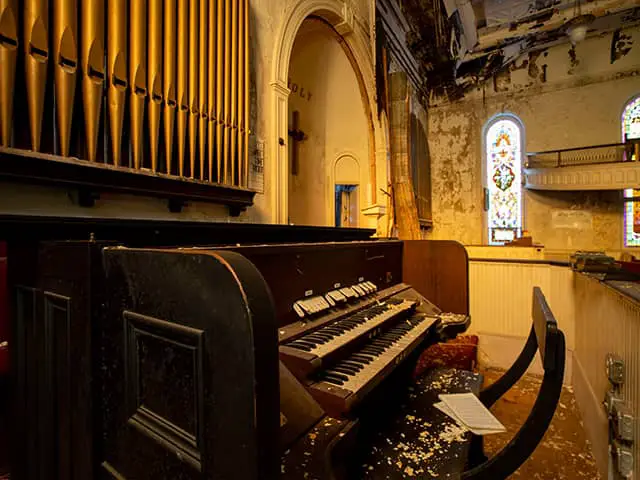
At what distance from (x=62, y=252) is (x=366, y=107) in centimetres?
455

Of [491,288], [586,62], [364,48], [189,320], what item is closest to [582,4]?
[586,62]

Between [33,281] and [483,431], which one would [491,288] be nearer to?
[483,431]

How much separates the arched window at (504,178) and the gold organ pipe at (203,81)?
973 centimetres

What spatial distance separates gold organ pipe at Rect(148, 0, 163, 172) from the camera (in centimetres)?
168

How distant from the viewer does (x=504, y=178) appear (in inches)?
390

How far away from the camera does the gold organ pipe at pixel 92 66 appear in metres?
1.42

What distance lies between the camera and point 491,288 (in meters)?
4.15

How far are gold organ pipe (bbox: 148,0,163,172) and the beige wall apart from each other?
977cm

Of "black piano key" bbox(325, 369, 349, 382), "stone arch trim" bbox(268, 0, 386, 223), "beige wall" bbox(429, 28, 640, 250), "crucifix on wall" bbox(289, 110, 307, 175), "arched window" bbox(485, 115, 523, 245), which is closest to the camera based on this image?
"black piano key" bbox(325, 369, 349, 382)

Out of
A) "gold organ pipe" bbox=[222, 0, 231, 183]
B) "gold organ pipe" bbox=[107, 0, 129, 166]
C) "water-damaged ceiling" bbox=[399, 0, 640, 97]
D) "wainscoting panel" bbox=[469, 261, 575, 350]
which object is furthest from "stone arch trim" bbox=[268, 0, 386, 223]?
"water-damaged ceiling" bbox=[399, 0, 640, 97]

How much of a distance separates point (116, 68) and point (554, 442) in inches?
144

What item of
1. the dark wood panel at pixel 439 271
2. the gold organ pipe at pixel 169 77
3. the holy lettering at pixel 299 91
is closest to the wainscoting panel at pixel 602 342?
the dark wood panel at pixel 439 271

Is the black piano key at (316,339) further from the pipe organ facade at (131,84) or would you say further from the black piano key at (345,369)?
the pipe organ facade at (131,84)

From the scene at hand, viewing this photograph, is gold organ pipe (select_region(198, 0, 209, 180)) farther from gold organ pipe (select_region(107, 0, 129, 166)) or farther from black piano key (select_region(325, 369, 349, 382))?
black piano key (select_region(325, 369, 349, 382))
